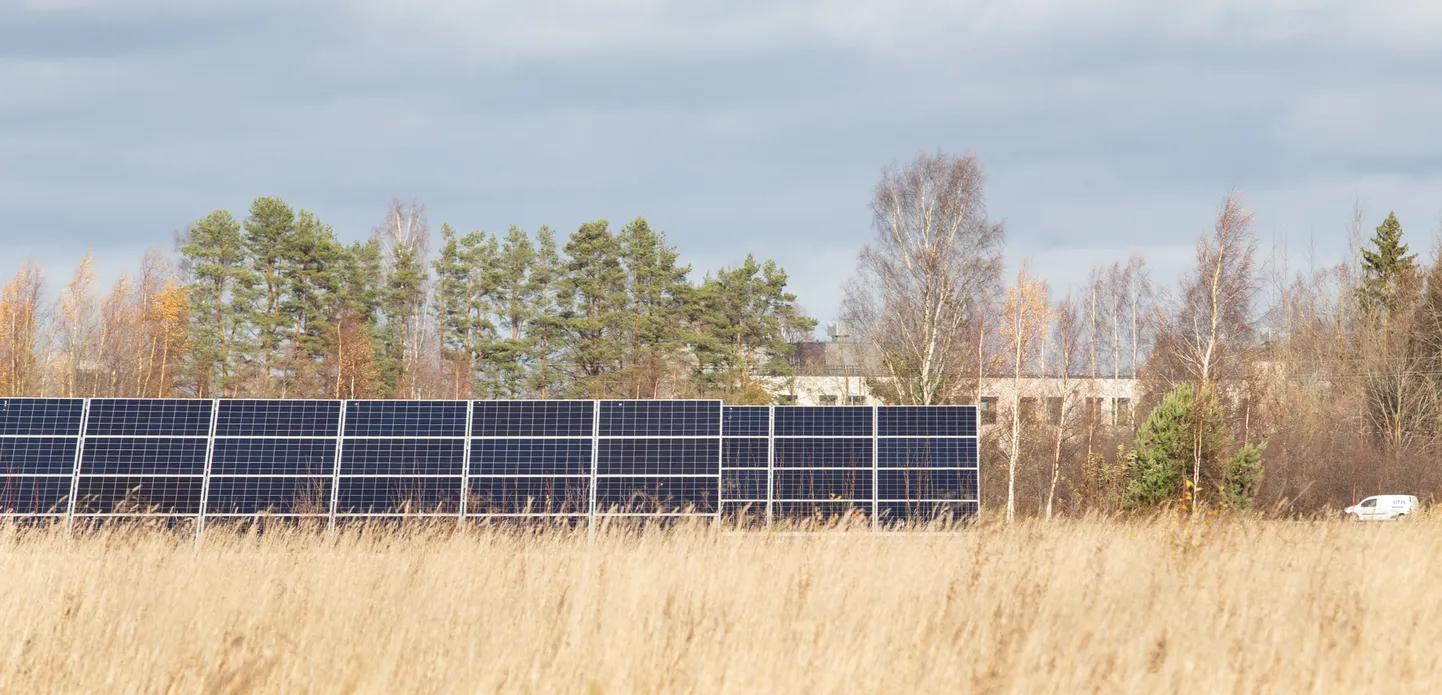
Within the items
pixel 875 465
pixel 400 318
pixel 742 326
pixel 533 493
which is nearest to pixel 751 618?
pixel 533 493

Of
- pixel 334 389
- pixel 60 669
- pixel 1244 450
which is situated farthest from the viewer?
pixel 334 389

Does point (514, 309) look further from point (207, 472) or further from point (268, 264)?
point (207, 472)

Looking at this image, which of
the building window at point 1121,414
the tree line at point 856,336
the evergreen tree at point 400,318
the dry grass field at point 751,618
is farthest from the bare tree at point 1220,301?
the evergreen tree at point 400,318

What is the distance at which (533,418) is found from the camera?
20000 mm

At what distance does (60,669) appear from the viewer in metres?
7.51

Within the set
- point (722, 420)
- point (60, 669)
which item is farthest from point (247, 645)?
point (722, 420)

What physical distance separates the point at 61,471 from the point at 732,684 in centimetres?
1684

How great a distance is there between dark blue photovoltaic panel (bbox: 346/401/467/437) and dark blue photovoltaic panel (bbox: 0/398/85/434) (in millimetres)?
4814

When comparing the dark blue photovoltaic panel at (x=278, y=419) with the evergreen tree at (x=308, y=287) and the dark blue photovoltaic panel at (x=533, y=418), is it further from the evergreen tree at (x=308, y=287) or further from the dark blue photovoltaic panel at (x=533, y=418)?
the evergreen tree at (x=308, y=287)

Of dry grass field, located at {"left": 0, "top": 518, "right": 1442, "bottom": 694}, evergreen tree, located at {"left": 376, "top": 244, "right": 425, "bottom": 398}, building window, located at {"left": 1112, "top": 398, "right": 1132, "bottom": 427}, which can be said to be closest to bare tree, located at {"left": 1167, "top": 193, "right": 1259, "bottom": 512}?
building window, located at {"left": 1112, "top": 398, "right": 1132, "bottom": 427}

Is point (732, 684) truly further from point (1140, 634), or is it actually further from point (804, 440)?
point (804, 440)

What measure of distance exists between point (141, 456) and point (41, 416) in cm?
221

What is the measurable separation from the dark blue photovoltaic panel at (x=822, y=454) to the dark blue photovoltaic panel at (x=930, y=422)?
0.53 m

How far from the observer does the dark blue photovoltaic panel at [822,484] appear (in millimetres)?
19531
